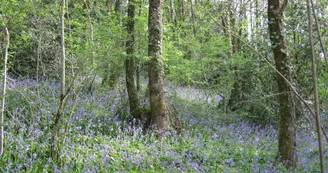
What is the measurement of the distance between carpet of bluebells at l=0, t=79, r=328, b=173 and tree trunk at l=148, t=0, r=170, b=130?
34 cm

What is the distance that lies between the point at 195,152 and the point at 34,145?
2573mm

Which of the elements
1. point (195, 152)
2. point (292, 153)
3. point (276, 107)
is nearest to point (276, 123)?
point (276, 107)

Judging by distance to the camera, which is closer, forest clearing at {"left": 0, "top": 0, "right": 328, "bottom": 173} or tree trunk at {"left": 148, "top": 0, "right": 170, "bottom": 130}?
forest clearing at {"left": 0, "top": 0, "right": 328, "bottom": 173}

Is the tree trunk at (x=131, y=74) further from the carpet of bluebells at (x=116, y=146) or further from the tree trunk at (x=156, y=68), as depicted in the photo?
the tree trunk at (x=156, y=68)

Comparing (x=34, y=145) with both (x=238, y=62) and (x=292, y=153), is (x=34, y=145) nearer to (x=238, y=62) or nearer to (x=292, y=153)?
(x=292, y=153)

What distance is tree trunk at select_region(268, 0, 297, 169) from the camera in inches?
189

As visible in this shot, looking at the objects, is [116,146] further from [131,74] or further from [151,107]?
[131,74]

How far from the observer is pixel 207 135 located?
6836 millimetres

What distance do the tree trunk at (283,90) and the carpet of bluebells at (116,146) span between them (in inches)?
10.9

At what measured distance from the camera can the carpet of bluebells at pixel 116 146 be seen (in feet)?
13.8

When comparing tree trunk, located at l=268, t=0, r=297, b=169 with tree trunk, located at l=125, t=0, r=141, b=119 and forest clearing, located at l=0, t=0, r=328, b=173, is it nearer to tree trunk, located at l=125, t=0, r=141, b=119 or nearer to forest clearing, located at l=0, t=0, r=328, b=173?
forest clearing, located at l=0, t=0, r=328, b=173

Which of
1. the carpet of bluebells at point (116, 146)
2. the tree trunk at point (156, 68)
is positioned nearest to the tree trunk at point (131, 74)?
the carpet of bluebells at point (116, 146)

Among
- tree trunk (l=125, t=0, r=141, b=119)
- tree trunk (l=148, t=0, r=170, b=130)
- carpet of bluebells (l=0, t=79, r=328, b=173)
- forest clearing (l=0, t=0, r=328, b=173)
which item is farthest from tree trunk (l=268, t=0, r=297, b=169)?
tree trunk (l=125, t=0, r=141, b=119)

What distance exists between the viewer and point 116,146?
5117mm
